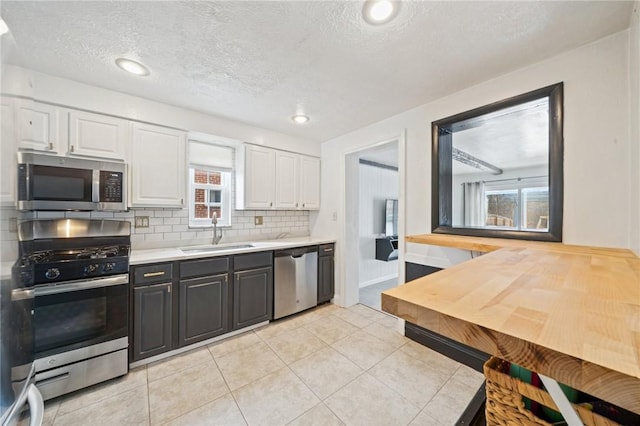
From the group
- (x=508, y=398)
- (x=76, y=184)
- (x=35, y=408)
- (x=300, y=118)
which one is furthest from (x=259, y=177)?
(x=508, y=398)

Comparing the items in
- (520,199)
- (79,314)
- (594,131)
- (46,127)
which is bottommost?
Answer: (79,314)

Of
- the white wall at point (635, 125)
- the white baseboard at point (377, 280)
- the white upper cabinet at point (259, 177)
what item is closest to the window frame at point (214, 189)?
the white upper cabinet at point (259, 177)

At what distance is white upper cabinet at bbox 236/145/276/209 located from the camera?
2.93 m

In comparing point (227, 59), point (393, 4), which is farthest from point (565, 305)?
point (227, 59)

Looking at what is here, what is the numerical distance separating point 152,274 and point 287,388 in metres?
1.43

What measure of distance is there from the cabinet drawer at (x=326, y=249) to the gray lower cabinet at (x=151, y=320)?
1.75 m

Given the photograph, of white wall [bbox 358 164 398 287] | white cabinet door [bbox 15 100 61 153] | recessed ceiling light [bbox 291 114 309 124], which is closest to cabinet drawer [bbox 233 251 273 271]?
recessed ceiling light [bbox 291 114 309 124]

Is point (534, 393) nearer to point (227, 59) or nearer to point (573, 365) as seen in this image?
point (573, 365)

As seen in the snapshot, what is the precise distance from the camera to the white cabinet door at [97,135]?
76.5 inches

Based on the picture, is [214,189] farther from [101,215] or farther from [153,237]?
[101,215]

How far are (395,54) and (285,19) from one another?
0.78 m

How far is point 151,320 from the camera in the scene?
6.49ft

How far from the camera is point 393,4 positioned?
1.23m

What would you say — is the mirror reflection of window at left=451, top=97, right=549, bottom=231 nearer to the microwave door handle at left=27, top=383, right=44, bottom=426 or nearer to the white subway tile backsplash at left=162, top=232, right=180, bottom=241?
the microwave door handle at left=27, top=383, right=44, bottom=426
